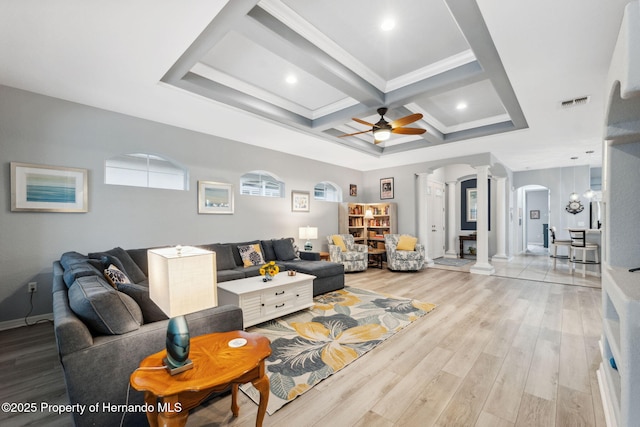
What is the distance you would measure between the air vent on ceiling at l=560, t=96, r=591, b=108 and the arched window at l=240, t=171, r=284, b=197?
188 inches

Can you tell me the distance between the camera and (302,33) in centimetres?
259

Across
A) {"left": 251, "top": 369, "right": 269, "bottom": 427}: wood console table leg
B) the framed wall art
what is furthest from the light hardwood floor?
the framed wall art

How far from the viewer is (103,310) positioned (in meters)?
1.52

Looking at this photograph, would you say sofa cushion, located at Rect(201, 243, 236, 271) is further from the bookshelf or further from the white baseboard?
the bookshelf

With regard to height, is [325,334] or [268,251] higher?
[268,251]

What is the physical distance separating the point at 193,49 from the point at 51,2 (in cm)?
97

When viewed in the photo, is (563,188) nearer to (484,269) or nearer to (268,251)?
(484,269)

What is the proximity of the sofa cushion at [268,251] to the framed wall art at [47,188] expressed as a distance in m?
2.65

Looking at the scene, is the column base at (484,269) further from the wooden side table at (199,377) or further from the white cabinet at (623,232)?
the wooden side table at (199,377)

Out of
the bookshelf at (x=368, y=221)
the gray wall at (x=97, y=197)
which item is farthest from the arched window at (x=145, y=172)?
the bookshelf at (x=368, y=221)

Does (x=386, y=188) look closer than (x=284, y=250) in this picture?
No

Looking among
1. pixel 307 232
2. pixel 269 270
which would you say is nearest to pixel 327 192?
pixel 307 232

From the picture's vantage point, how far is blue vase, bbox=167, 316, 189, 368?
1.25 meters

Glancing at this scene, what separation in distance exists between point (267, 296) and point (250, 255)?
1549mm
